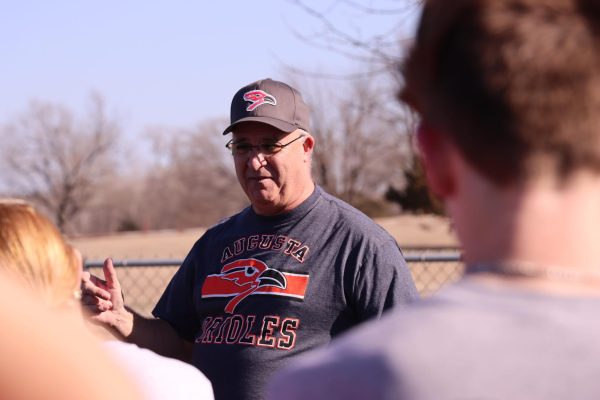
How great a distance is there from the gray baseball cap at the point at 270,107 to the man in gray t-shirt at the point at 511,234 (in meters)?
2.71

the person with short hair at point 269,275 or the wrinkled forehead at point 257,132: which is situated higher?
the wrinkled forehead at point 257,132

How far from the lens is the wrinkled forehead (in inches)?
161

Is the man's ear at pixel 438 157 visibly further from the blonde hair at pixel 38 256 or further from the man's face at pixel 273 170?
the man's face at pixel 273 170

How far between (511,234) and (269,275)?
8.04ft

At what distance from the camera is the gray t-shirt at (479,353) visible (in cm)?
122

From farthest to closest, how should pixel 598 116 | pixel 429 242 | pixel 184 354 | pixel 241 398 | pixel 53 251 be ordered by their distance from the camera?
pixel 429 242 → pixel 184 354 → pixel 241 398 → pixel 53 251 → pixel 598 116

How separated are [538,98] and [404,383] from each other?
1.46ft

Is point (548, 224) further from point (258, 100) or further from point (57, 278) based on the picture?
point (258, 100)

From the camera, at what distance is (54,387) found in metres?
1.16

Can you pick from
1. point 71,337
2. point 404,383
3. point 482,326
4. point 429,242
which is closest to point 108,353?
A: point 71,337

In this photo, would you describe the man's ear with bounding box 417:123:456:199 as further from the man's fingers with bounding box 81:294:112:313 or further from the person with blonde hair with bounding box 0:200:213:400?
the man's fingers with bounding box 81:294:112:313

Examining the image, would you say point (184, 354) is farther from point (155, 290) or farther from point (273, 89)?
point (155, 290)

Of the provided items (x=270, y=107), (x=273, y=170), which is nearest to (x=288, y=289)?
(x=273, y=170)

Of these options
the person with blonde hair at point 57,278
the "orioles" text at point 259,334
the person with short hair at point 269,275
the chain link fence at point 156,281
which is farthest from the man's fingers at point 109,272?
the chain link fence at point 156,281
